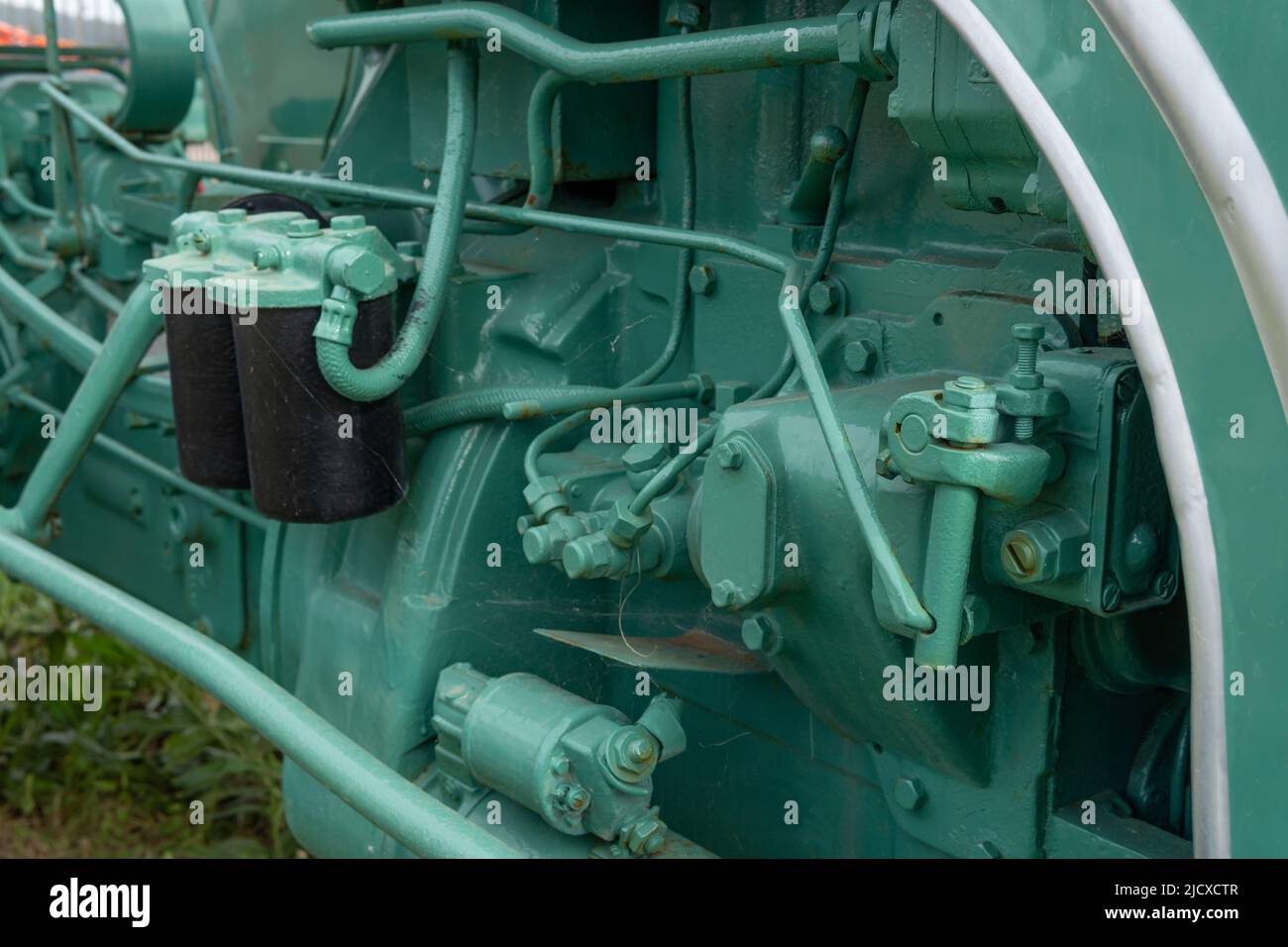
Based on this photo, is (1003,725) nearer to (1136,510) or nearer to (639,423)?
(1136,510)

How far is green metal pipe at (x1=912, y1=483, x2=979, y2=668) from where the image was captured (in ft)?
4.41

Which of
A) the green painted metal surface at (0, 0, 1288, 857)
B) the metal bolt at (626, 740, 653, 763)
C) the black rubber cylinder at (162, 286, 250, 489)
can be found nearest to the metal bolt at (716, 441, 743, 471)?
the green painted metal surface at (0, 0, 1288, 857)

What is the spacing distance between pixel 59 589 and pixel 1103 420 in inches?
56.4

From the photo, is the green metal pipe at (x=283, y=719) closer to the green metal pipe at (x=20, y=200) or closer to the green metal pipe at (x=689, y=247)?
the green metal pipe at (x=689, y=247)

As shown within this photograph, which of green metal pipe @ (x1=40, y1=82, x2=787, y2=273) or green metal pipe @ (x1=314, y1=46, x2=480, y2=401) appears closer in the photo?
green metal pipe @ (x1=40, y1=82, x2=787, y2=273)

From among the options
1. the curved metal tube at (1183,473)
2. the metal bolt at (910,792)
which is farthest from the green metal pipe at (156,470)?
the curved metal tube at (1183,473)

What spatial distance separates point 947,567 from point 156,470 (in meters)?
1.94

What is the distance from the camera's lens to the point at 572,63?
1799mm

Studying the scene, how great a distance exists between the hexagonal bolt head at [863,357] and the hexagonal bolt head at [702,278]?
12.1 inches

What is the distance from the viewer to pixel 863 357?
1.73 metres

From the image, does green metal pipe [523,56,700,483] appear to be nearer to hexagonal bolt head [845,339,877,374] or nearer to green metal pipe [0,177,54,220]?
hexagonal bolt head [845,339,877,374]

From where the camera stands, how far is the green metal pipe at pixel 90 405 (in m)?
2.25

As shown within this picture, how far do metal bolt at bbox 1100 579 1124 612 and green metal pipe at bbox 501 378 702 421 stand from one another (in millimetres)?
750
